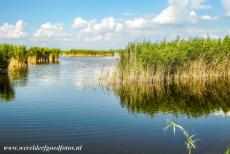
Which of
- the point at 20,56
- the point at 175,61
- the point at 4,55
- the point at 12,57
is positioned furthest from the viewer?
the point at 20,56

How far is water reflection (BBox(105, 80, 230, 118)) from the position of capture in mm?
16797

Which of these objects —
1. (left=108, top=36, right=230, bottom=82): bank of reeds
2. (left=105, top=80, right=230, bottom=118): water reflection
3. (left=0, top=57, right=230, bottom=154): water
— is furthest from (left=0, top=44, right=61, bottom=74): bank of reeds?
(left=105, top=80, right=230, bottom=118): water reflection

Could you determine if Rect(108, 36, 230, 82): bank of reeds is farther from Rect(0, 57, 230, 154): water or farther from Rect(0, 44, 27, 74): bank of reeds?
Rect(0, 44, 27, 74): bank of reeds

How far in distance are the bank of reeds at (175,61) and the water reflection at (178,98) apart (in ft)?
3.56

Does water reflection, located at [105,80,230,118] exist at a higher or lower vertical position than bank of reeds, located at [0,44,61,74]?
lower

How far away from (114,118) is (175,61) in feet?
41.9

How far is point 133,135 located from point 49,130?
2660 mm

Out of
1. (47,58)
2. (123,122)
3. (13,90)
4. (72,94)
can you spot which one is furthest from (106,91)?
(47,58)

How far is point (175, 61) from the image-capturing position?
2664cm

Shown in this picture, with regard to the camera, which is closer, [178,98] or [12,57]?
[178,98]

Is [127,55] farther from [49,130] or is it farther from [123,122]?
[49,130]

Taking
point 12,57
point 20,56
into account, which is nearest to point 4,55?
point 12,57

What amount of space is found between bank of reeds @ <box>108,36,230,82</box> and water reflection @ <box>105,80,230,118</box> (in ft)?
3.56

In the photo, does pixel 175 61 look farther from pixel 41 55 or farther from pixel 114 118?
pixel 41 55
